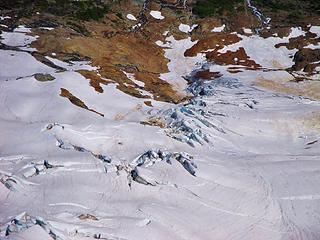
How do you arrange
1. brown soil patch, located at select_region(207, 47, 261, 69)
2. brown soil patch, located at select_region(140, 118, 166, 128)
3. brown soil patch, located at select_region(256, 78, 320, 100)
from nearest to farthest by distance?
1. brown soil patch, located at select_region(140, 118, 166, 128)
2. brown soil patch, located at select_region(256, 78, 320, 100)
3. brown soil patch, located at select_region(207, 47, 261, 69)

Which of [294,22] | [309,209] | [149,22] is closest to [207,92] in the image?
[309,209]

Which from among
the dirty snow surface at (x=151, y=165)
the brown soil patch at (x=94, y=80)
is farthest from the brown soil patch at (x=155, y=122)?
the brown soil patch at (x=94, y=80)

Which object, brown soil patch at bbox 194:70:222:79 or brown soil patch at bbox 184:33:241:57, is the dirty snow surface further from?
brown soil patch at bbox 184:33:241:57

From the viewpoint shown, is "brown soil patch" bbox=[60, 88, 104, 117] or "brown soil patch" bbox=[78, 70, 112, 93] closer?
"brown soil patch" bbox=[60, 88, 104, 117]

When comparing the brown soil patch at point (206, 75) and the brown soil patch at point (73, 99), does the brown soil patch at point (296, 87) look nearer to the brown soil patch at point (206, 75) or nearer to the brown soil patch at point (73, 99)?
the brown soil patch at point (206, 75)

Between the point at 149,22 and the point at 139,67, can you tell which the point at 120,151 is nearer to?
the point at 139,67

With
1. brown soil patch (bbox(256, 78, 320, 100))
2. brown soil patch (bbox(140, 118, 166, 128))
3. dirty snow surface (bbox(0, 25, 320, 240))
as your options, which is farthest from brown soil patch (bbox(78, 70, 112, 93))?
brown soil patch (bbox(256, 78, 320, 100))

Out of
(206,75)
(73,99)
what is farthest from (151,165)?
(206,75)

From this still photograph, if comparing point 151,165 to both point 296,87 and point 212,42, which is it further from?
point 212,42
